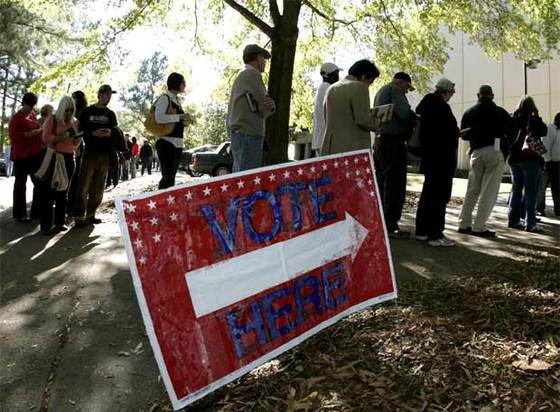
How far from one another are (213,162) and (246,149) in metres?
17.2

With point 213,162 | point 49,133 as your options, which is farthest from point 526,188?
point 213,162

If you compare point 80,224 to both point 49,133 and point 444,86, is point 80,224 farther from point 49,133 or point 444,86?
point 444,86

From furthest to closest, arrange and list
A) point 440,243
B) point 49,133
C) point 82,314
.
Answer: point 49,133, point 440,243, point 82,314

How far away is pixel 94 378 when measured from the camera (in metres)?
3.00

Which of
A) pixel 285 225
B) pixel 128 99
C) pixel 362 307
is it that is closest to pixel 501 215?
pixel 362 307

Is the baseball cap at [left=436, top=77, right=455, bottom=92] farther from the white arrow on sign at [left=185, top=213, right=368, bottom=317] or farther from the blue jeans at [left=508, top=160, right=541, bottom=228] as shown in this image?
the white arrow on sign at [left=185, top=213, right=368, bottom=317]

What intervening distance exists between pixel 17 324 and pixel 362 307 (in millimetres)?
2447

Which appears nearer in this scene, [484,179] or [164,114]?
[164,114]

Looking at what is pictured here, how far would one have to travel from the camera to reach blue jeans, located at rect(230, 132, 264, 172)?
5.49 m

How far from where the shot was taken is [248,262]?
9.42 ft

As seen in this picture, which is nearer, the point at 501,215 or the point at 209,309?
the point at 209,309

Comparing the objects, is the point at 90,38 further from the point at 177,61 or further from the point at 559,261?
the point at 559,261

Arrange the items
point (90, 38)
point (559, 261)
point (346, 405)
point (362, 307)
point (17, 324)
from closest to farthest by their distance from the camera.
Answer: point (346, 405), point (362, 307), point (17, 324), point (559, 261), point (90, 38)

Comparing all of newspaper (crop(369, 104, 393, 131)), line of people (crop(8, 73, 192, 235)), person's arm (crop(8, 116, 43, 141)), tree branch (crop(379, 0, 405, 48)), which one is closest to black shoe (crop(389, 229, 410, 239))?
newspaper (crop(369, 104, 393, 131))
